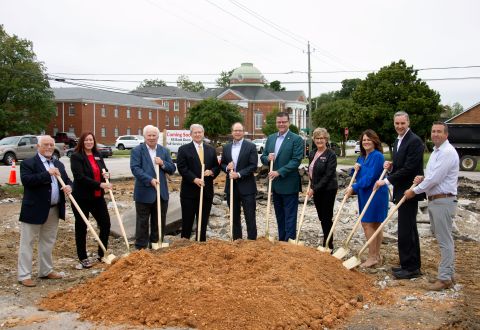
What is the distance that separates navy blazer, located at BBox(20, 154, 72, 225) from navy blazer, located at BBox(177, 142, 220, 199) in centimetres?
207

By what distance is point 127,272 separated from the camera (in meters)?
6.08

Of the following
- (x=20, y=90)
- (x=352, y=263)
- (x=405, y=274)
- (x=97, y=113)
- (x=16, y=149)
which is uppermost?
(x=20, y=90)

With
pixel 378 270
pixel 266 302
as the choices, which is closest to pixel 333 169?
pixel 378 270


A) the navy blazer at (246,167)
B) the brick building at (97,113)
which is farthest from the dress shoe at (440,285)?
the brick building at (97,113)

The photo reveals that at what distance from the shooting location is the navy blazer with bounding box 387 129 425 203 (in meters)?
6.99

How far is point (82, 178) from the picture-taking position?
743 centimetres

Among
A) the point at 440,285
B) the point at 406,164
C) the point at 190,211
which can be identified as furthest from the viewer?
the point at 190,211

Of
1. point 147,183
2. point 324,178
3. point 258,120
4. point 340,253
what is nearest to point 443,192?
point 340,253

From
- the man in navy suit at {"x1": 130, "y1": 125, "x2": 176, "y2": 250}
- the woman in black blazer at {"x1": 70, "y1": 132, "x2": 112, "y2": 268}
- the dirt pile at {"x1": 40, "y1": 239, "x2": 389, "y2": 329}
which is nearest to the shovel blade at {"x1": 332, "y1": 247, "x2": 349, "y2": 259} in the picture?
the dirt pile at {"x1": 40, "y1": 239, "x2": 389, "y2": 329}

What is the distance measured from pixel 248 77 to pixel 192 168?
278 ft

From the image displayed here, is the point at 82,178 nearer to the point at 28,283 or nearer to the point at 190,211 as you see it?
the point at 28,283

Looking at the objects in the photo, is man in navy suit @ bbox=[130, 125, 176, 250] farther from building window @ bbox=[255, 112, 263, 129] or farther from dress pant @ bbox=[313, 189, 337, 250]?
building window @ bbox=[255, 112, 263, 129]

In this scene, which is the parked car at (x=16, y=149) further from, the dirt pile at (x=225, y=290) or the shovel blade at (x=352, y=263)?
the shovel blade at (x=352, y=263)

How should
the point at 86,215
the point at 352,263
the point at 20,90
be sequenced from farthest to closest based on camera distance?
1. the point at 20,90
2. the point at 86,215
3. the point at 352,263
